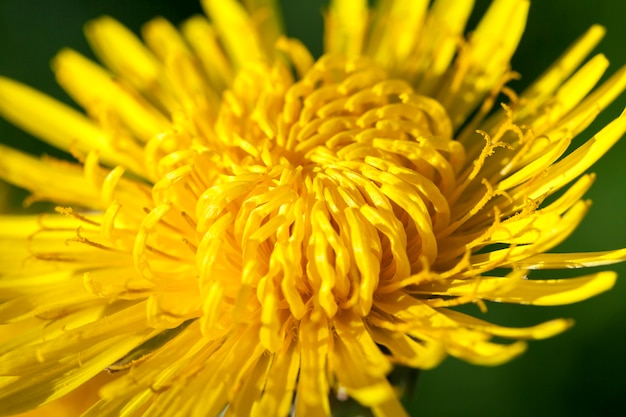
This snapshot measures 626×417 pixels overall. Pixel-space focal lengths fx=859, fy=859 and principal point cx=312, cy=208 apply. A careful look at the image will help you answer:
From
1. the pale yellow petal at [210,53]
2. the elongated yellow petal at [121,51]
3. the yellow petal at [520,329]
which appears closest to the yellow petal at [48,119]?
the elongated yellow petal at [121,51]

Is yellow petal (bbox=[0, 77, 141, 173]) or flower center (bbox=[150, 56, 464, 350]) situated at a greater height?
yellow petal (bbox=[0, 77, 141, 173])

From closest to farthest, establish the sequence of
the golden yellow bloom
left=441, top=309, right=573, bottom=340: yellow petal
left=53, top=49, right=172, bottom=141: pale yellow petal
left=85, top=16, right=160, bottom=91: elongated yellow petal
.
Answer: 1. left=441, top=309, right=573, bottom=340: yellow petal
2. the golden yellow bloom
3. left=53, top=49, right=172, bottom=141: pale yellow petal
4. left=85, top=16, right=160, bottom=91: elongated yellow petal

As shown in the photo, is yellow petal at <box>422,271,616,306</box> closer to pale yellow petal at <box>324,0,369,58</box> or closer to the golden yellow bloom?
the golden yellow bloom

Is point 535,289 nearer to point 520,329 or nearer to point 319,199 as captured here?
point 520,329

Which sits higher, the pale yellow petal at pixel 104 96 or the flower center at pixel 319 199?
the pale yellow petal at pixel 104 96

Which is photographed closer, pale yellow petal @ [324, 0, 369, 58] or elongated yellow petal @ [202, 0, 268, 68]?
pale yellow petal @ [324, 0, 369, 58]

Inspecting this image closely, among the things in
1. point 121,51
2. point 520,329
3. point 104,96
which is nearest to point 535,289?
point 520,329

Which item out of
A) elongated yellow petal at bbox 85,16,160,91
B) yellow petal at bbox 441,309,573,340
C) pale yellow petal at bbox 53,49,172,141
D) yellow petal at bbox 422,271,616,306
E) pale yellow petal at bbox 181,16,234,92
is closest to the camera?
yellow petal at bbox 441,309,573,340

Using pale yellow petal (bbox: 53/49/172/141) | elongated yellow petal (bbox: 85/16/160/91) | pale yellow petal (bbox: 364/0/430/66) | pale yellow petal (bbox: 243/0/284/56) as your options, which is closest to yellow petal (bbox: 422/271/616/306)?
pale yellow petal (bbox: 364/0/430/66)

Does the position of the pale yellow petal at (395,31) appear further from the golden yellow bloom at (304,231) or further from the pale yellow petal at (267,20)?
the pale yellow petal at (267,20)
